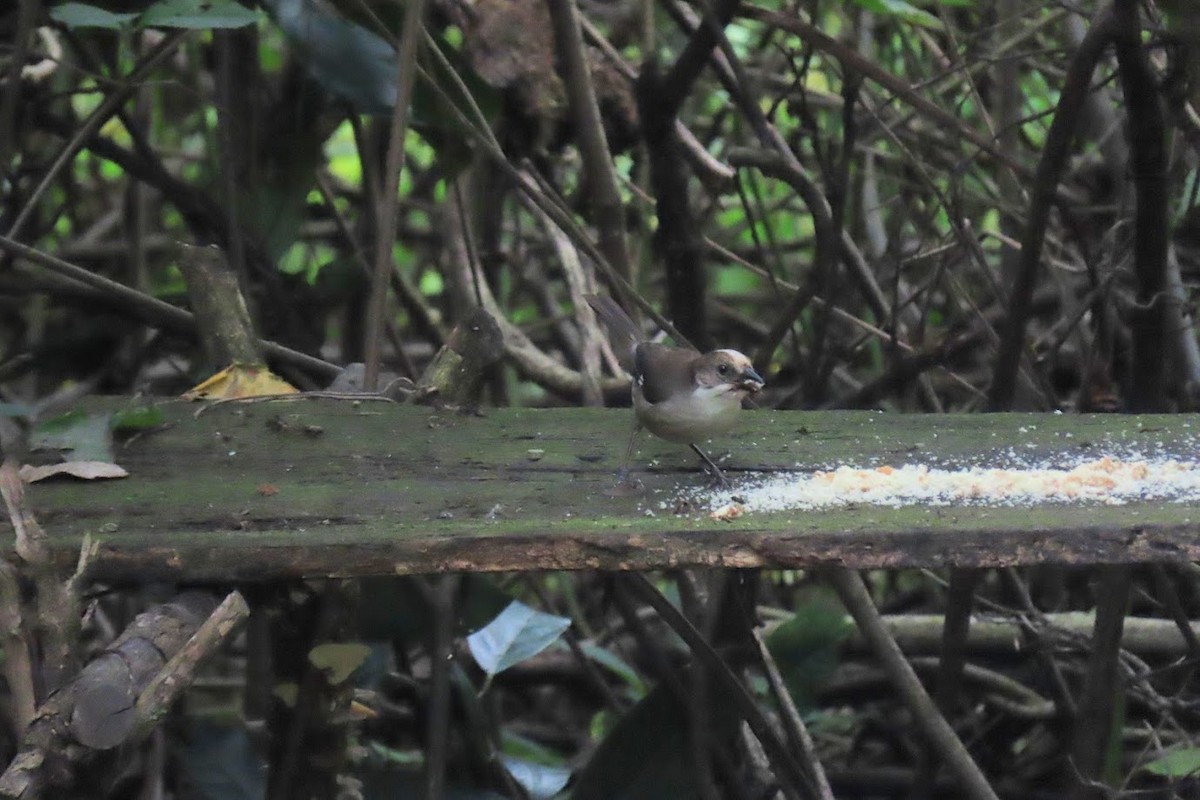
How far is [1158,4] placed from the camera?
2.83m

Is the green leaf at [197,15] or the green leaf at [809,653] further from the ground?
the green leaf at [197,15]

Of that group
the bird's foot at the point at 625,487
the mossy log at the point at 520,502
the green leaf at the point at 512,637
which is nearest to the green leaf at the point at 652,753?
the green leaf at the point at 512,637

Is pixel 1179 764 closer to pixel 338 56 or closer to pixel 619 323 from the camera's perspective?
pixel 619 323

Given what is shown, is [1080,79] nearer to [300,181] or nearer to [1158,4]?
[1158,4]

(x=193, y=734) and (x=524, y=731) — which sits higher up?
(x=193, y=734)

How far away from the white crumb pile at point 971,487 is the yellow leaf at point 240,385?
93 cm

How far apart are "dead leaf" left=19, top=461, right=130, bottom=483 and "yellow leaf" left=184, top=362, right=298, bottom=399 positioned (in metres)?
0.38

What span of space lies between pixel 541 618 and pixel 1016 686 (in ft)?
5.21

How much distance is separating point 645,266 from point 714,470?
7.57 feet

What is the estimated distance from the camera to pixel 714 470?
2164 millimetres

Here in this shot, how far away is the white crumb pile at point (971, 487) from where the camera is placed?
6.20ft

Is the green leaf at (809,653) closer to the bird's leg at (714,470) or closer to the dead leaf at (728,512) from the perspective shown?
the bird's leg at (714,470)

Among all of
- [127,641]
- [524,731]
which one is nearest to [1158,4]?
[127,641]

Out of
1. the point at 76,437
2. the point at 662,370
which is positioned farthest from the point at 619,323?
the point at 76,437
